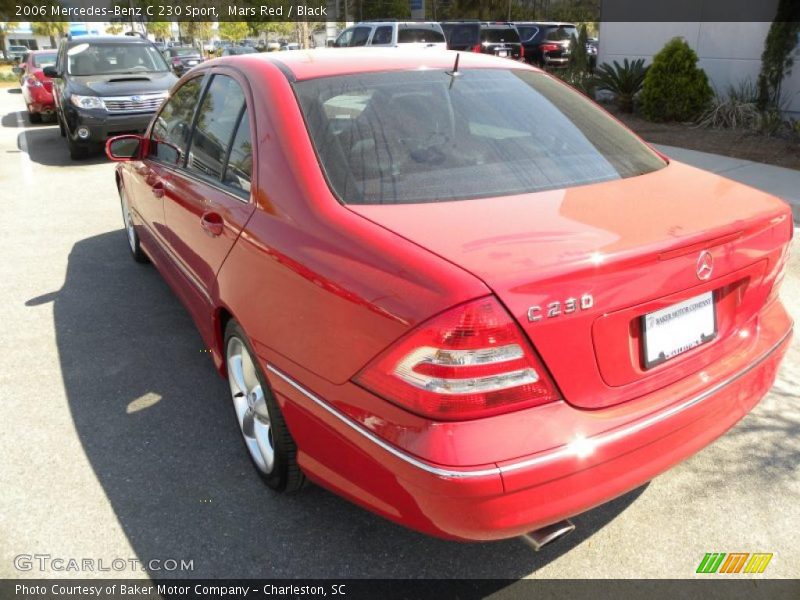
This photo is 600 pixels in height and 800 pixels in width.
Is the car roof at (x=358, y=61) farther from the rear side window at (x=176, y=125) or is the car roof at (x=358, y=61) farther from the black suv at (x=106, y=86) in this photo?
the black suv at (x=106, y=86)

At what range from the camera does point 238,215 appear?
2.70 m

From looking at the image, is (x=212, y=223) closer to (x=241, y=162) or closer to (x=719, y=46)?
(x=241, y=162)

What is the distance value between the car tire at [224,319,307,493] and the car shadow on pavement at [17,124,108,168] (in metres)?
9.23

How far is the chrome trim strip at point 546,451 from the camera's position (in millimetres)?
1790

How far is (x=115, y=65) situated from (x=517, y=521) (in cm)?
1168

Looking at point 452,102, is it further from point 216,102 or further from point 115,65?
point 115,65

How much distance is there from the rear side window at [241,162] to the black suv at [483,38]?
17.4 metres

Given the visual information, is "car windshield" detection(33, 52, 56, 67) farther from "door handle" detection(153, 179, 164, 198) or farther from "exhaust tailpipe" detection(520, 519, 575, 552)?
"exhaust tailpipe" detection(520, 519, 575, 552)

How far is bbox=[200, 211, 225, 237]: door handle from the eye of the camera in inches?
113

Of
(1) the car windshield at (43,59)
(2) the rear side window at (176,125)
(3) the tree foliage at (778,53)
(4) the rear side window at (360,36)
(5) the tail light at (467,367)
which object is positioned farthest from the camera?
(4) the rear side window at (360,36)

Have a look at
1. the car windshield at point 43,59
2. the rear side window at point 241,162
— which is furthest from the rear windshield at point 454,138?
the car windshield at point 43,59

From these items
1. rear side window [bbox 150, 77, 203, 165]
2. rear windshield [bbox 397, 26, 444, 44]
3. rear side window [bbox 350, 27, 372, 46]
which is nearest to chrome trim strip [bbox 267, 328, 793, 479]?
rear side window [bbox 150, 77, 203, 165]

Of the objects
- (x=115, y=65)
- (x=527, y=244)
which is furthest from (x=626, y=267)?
(x=115, y=65)

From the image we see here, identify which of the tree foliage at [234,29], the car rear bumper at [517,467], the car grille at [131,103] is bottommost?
the car rear bumper at [517,467]
